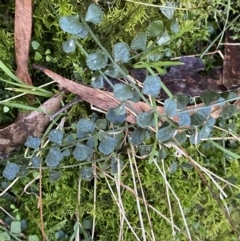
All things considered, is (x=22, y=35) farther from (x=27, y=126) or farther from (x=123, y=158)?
(x=123, y=158)

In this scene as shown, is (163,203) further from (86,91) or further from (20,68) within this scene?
(20,68)

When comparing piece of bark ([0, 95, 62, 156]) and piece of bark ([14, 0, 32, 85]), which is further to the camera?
piece of bark ([0, 95, 62, 156])

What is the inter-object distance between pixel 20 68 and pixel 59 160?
0.31 m

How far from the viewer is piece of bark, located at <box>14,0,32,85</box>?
4.17 ft

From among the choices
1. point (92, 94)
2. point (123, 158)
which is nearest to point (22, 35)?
point (92, 94)

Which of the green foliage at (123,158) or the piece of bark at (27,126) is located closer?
the green foliage at (123,158)

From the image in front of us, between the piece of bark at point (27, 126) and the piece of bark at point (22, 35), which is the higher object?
the piece of bark at point (22, 35)

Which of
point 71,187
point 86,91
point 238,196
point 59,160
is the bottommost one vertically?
point 238,196

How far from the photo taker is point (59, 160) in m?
1.30

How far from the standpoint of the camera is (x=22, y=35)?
1310 millimetres

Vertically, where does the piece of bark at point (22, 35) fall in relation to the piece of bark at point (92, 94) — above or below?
above

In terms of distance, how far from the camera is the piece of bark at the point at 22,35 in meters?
1.27

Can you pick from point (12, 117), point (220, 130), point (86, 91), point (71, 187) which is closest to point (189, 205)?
point (220, 130)

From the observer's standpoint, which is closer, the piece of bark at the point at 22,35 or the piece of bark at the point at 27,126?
the piece of bark at the point at 22,35
